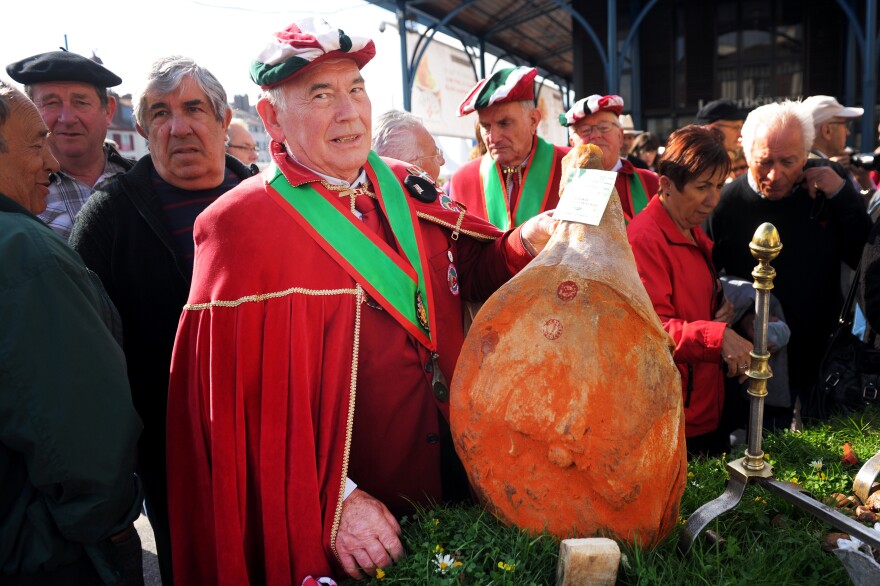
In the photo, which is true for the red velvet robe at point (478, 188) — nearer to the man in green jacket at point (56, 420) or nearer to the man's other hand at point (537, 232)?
the man's other hand at point (537, 232)

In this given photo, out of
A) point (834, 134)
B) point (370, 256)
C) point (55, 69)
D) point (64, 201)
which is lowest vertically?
point (370, 256)

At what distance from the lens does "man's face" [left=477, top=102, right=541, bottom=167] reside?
3.67 metres

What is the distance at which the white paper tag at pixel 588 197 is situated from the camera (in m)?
1.51

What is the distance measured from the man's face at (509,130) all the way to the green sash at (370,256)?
194 centimetres

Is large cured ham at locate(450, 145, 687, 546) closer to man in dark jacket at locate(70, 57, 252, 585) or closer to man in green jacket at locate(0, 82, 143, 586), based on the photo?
man in green jacket at locate(0, 82, 143, 586)

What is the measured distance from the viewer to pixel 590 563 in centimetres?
137

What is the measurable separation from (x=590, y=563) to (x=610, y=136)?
3.26 metres

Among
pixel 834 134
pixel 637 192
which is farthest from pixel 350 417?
pixel 834 134

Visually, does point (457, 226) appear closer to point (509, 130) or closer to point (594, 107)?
point (509, 130)

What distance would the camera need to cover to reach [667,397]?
4.75 ft

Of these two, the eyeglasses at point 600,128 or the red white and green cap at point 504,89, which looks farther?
the eyeglasses at point 600,128

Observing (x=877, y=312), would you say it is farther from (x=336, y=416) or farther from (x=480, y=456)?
(x=336, y=416)

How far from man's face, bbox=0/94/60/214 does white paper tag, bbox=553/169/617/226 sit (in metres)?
1.43

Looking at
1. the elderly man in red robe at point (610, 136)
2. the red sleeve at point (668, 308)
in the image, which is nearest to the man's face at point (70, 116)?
the red sleeve at point (668, 308)
